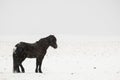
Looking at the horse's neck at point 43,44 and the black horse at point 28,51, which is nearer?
the black horse at point 28,51

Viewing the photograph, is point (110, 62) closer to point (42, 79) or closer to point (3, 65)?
point (3, 65)

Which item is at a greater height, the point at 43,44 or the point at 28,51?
the point at 43,44

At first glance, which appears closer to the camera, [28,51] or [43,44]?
[28,51]

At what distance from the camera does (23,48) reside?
63.6 ft

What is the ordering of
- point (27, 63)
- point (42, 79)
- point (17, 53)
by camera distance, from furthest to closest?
point (27, 63), point (17, 53), point (42, 79)

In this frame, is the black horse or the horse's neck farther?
the horse's neck

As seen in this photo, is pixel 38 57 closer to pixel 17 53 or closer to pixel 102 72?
pixel 17 53

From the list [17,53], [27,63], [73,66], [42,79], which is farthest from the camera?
[27,63]

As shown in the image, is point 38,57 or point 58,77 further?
point 38,57

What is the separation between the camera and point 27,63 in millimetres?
25484

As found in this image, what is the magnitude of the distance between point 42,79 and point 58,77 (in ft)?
2.93

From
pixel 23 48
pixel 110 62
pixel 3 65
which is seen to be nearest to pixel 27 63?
pixel 3 65

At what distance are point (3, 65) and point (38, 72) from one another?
4.28 m

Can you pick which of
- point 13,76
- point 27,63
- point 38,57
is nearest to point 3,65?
point 27,63
